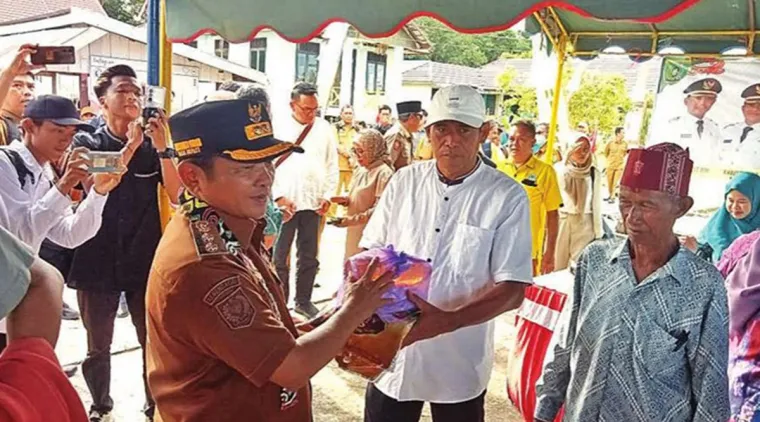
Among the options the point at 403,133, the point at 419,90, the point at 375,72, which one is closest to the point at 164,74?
the point at 403,133

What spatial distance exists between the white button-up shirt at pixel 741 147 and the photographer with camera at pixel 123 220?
4.86 meters

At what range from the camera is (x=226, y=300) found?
142 cm

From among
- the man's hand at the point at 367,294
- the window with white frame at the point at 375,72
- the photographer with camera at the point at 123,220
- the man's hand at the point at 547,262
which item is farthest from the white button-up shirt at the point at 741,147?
the window with white frame at the point at 375,72

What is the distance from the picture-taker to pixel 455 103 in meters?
2.48

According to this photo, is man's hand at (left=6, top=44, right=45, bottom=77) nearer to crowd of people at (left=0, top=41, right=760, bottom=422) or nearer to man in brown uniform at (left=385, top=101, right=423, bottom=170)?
crowd of people at (left=0, top=41, right=760, bottom=422)

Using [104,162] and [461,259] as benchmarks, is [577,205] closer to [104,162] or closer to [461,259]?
[461,259]

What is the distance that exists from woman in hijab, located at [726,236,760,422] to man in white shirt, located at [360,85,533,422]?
0.82 m

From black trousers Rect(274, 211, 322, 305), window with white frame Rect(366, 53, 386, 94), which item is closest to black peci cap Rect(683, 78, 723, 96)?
black trousers Rect(274, 211, 322, 305)

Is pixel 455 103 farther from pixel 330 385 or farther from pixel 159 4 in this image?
pixel 330 385

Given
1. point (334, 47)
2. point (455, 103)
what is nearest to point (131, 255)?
point (455, 103)

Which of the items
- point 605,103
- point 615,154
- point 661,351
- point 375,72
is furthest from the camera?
point 375,72

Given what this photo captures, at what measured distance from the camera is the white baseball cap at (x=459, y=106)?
2465 millimetres

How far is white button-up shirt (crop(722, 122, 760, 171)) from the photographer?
18.8ft

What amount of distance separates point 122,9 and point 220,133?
141 ft
